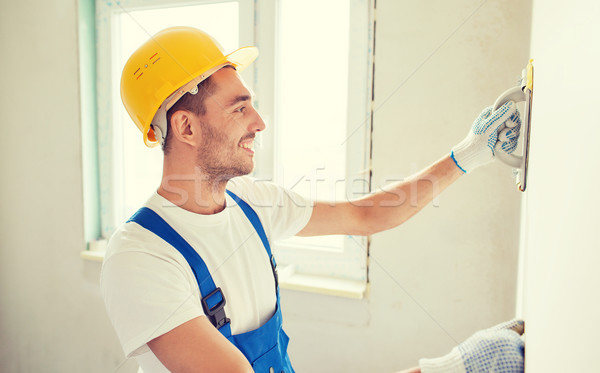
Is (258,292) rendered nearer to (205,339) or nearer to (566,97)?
(205,339)

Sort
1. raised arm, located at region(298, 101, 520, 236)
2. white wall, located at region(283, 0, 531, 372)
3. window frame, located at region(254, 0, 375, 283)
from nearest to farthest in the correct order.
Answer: raised arm, located at region(298, 101, 520, 236)
white wall, located at region(283, 0, 531, 372)
window frame, located at region(254, 0, 375, 283)

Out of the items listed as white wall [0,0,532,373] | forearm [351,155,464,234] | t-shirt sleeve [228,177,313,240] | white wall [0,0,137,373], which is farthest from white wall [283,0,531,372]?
white wall [0,0,137,373]

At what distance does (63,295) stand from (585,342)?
2484mm

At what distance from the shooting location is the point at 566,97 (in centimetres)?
35

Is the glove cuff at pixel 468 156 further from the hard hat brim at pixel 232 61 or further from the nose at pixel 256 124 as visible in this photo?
the hard hat brim at pixel 232 61

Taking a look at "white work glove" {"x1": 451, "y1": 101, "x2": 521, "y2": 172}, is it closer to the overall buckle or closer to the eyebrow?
the eyebrow

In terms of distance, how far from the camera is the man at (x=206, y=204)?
0.82 meters

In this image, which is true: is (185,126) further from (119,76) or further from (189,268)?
(119,76)

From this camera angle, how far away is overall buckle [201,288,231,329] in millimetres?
876

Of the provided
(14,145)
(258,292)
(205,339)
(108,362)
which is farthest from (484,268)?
(14,145)

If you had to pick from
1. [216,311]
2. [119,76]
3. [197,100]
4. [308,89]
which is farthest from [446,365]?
[119,76]

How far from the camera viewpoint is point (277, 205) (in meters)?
1.21

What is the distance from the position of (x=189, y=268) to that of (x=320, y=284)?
864 mm

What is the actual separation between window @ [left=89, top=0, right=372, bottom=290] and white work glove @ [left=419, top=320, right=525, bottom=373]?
2.21ft
